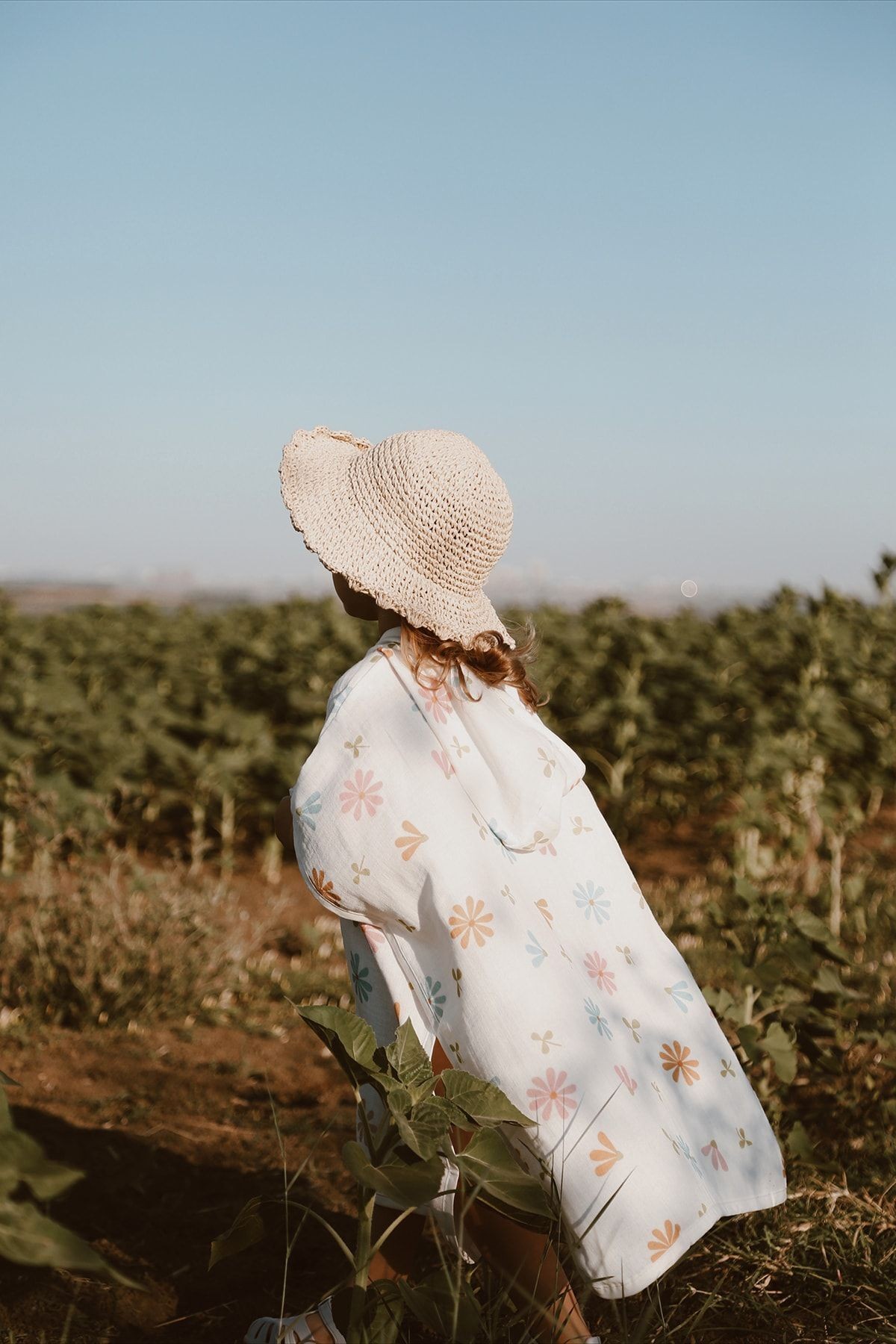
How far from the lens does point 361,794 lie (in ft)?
5.94

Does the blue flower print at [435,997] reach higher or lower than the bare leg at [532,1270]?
higher

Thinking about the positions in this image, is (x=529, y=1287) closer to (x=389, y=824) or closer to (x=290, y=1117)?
(x=389, y=824)

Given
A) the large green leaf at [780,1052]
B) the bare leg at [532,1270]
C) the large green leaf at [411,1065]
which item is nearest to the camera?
the large green leaf at [411,1065]

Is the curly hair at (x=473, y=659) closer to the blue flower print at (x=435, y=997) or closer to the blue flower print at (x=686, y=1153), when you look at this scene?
the blue flower print at (x=435, y=997)

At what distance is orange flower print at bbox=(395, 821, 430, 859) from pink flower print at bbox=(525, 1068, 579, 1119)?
40 centimetres

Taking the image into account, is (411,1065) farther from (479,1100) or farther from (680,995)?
(680,995)

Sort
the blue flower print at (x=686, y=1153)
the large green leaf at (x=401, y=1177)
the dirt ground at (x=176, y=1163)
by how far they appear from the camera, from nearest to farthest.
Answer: the large green leaf at (x=401, y=1177) → the blue flower print at (x=686, y=1153) → the dirt ground at (x=176, y=1163)

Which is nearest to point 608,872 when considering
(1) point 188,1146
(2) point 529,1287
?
(2) point 529,1287

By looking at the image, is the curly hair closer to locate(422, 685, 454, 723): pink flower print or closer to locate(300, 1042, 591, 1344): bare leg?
locate(422, 685, 454, 723): pink flower print

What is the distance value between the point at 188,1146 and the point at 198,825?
10.7 feet

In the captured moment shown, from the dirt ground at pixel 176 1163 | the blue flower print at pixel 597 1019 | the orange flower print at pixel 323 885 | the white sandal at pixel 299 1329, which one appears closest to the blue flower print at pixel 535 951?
the blue flower print at pixel 597 1019

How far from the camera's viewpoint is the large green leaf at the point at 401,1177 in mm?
1372

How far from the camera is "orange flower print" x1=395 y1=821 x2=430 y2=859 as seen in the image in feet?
5.86

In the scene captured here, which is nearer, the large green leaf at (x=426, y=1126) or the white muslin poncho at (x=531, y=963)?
the large green leaf at (x=426, y=1126)
